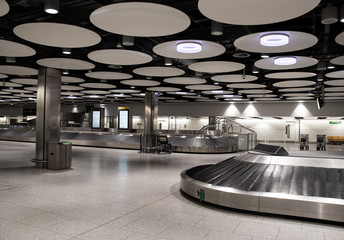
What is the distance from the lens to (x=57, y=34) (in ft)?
22.9

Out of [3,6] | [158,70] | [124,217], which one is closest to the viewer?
[124,217]

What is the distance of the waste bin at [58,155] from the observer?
1045cm

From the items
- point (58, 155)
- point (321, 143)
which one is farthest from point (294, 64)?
point (321, 143)

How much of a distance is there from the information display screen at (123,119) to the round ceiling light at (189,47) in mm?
15615

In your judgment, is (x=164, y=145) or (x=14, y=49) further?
(x=164, y=145)

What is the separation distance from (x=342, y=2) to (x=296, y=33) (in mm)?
Result: 1500

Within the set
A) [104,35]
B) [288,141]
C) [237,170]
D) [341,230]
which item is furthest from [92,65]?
[288,141]

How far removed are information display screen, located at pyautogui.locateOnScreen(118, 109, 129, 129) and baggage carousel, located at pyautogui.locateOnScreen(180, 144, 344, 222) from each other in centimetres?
1667

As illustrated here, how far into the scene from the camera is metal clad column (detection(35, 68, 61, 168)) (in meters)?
11.0

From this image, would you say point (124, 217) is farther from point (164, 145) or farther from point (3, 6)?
point (164, 145)

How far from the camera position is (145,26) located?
243 inches

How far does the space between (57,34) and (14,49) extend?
115 inches

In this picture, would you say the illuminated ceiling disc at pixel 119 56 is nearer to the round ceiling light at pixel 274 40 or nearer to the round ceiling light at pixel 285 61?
the round ceiling light at pixel 274 40

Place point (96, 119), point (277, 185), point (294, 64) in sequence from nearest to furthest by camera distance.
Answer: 1. point (277, 185)
2. point (294, 64)
3. point (96, 119)
